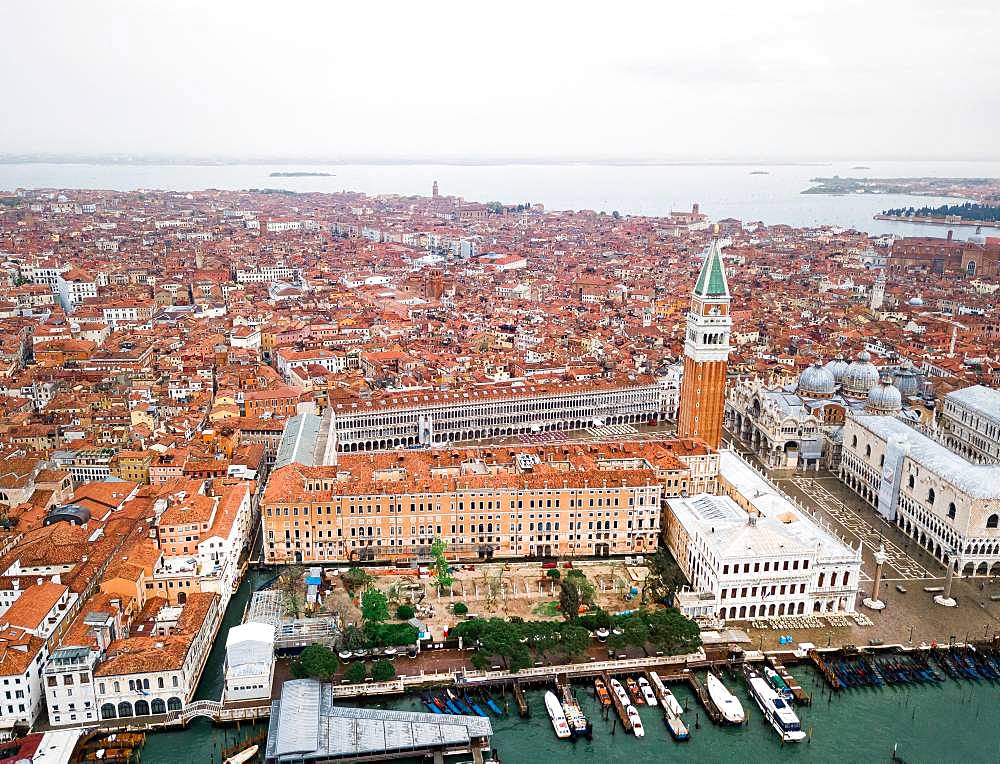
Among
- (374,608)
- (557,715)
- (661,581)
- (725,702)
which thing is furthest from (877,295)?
(374,608)

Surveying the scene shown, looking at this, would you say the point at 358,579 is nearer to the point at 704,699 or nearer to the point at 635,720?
the point at 635,720

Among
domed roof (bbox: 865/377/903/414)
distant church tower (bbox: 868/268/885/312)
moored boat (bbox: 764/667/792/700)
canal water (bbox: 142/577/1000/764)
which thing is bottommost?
canal water (bbox: 142/577/1000/764)

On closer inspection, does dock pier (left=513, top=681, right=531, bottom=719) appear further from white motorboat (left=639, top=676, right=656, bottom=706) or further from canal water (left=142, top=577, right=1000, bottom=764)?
white motorboat (left=639, top=676, right=656, bottom=706)

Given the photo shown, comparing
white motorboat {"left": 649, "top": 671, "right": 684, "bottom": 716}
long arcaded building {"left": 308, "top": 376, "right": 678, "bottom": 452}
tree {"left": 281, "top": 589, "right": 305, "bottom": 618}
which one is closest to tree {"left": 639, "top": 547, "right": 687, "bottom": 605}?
white motorboat {"left": 649, "top": 671, "right": 684, "bottom": 716}

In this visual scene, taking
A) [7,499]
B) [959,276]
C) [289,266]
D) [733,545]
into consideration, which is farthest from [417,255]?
[733,545]

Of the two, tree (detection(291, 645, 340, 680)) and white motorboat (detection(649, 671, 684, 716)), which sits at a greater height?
tree (detection(291, 645, 340, 680))

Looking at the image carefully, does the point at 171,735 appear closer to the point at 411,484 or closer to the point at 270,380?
the point at 411,484
